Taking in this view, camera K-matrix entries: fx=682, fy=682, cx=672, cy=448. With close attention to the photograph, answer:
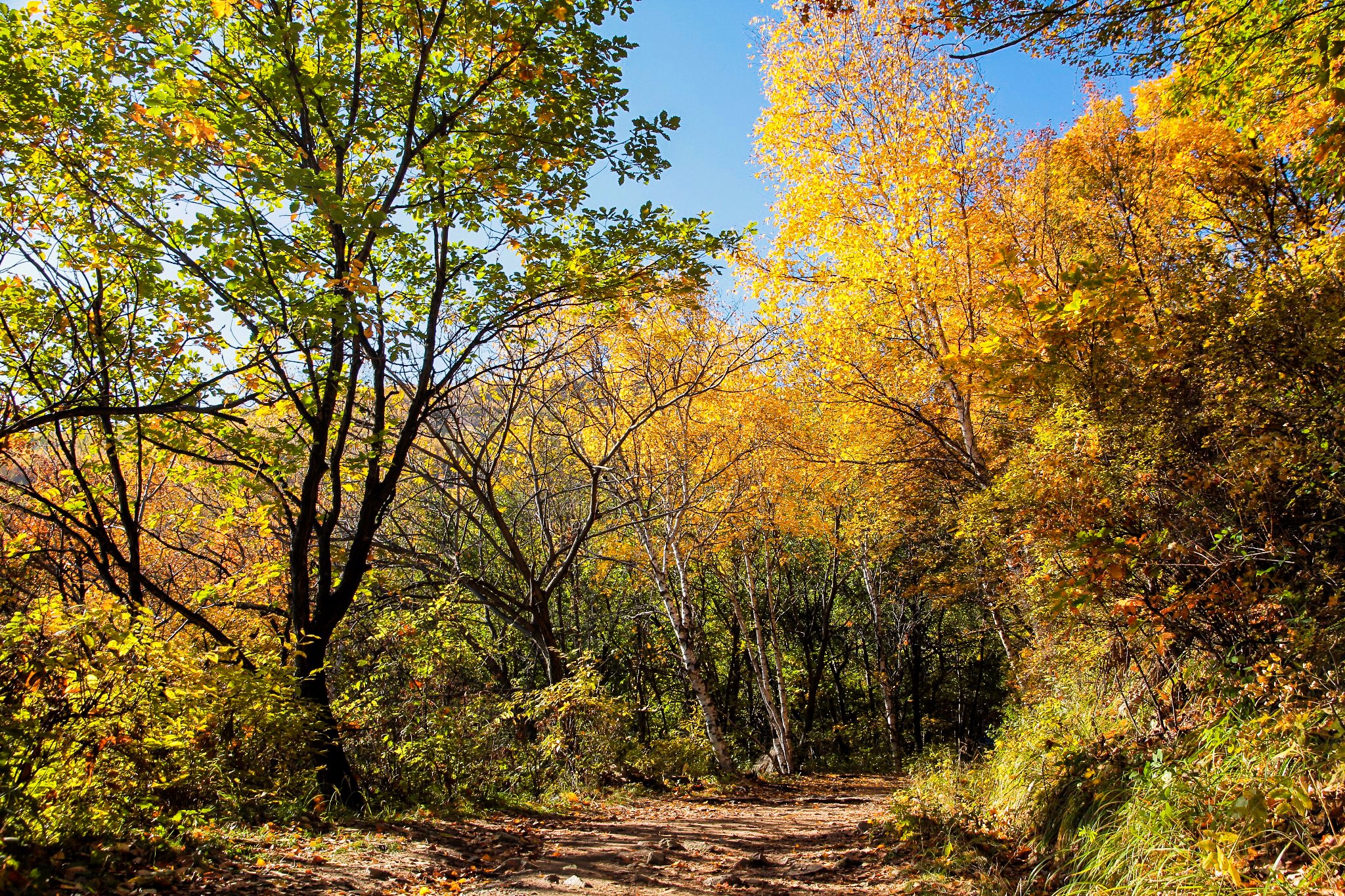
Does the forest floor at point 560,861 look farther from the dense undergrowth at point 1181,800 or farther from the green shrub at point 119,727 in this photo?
the dense undergrowth at point 1181,800

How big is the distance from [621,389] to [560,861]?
6079 millimetres

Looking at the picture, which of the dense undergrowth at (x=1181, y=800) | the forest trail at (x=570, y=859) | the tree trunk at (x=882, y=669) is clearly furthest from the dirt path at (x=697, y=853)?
the tree trunk at (x=882, y=669)

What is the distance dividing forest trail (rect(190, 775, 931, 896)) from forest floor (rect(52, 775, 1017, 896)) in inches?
0.5

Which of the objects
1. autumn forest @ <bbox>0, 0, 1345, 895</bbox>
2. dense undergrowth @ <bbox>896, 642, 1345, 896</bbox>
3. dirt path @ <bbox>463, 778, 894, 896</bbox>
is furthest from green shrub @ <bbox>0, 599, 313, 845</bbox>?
dense undergrowth @ <bbox>896, 642, 1345, 896</bbox>

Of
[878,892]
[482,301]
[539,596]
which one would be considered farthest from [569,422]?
[878,892]

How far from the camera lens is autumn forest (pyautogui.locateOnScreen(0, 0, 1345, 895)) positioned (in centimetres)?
330

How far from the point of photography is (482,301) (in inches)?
209

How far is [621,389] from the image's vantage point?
9.49m

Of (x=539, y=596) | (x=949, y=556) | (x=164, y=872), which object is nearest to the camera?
(x=164, y=872)

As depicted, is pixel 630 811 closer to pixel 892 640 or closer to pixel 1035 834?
pixel 1035 834

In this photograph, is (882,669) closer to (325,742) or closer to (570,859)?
(570,859)

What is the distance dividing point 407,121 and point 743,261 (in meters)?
4.17

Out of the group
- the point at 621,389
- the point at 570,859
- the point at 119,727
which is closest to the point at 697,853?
the point at 570,859

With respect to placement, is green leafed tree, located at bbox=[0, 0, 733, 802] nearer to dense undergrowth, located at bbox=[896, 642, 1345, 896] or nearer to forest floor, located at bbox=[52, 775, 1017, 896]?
forest floor, located at bbox=[52, 775, 1017, 896]
